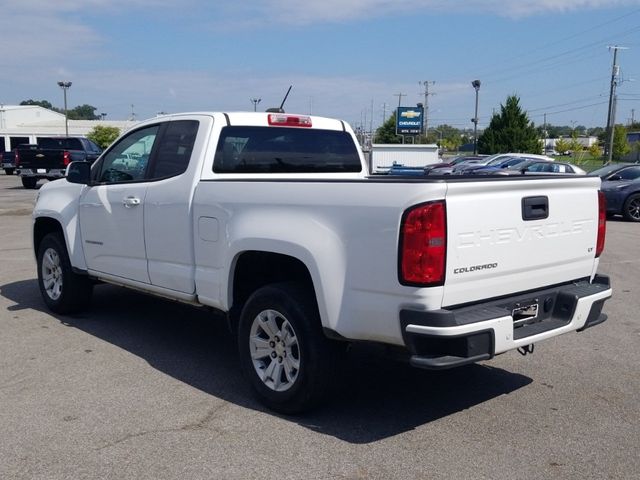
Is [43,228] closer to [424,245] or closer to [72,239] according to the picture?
[72,239]

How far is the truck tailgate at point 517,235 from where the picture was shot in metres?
4.00

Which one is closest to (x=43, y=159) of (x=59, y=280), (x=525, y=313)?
(x=59, y=280)

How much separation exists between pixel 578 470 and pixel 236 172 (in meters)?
3.27

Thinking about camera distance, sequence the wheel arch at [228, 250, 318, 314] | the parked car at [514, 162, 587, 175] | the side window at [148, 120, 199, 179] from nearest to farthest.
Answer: the wheel arch at [228, 250, 318, 314] < the side window at [148, 120, 199, 179] < the parked car at [514, 162, 587, 175]

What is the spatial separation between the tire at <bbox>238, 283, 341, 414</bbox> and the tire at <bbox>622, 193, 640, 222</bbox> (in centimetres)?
1596

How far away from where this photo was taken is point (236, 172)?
568 centimetres

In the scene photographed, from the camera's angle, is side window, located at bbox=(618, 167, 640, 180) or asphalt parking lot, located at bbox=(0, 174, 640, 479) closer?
asphalt parking lot, located at bbox=(0, 174, 640, 479)

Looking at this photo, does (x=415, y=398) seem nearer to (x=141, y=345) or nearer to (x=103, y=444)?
(x=103, y=444)

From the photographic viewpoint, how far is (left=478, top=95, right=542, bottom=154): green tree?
210 ft

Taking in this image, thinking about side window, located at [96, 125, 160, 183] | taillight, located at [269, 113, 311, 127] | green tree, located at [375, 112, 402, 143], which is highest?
taillight, located at [269, 113, 311, 127]

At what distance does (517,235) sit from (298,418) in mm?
1831

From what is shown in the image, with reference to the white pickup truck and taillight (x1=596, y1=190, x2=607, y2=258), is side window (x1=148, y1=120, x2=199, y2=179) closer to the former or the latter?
the white pickup truck

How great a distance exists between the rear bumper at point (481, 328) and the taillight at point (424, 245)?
0.65ft

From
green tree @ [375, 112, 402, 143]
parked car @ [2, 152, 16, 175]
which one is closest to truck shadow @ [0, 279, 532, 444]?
parked car @ [2, 152, 16, 175]
